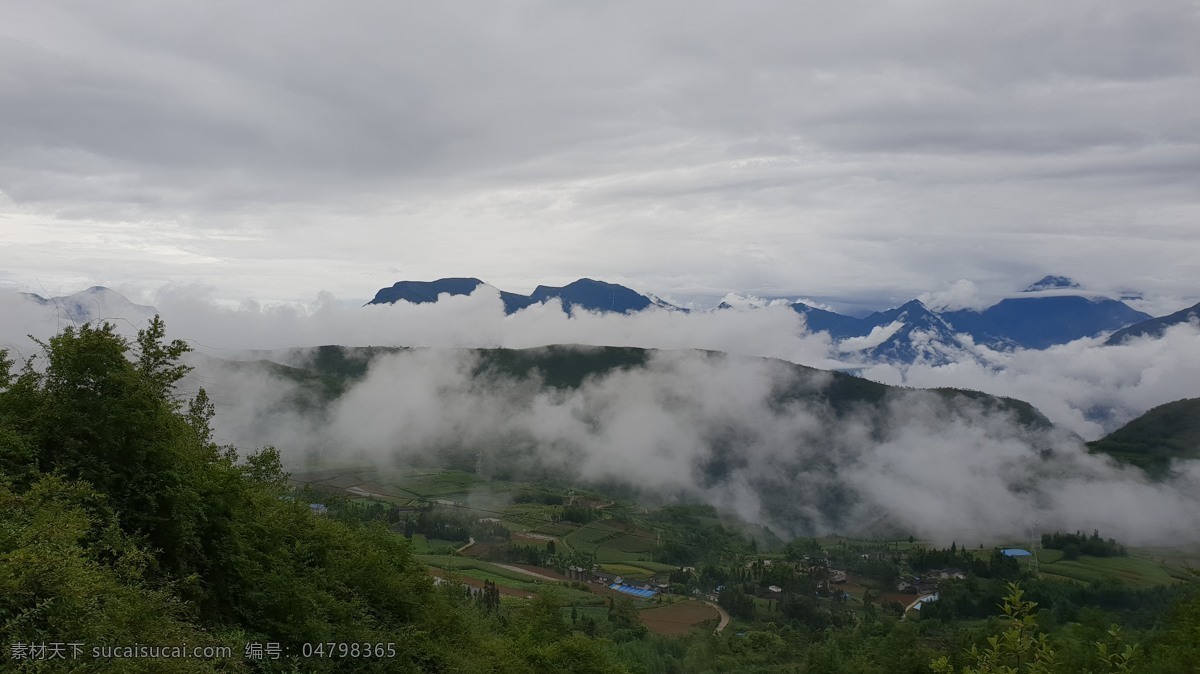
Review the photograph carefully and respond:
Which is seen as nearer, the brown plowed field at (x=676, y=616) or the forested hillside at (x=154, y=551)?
the forested hillside at (x=154, y=551)

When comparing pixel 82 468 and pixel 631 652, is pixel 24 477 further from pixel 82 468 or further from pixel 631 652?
pixel 631 652

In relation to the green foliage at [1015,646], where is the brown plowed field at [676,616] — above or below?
below

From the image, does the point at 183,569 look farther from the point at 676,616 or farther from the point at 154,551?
the point at 676,616

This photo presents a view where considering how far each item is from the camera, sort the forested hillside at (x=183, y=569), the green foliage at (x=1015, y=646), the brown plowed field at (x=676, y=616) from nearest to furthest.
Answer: the green foliage at (x=1015, y=646) → the forested hillside at (x=183, y=569) → the brown plowed field at (x=676, y=616)

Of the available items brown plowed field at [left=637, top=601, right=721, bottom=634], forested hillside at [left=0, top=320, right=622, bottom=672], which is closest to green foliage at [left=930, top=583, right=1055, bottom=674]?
forested hillside at [left=0, top=320, right=622, bottom=672]

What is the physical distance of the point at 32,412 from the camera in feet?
84.6

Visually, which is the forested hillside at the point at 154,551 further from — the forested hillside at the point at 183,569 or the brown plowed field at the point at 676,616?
the brown plowed field at the point at 676,616

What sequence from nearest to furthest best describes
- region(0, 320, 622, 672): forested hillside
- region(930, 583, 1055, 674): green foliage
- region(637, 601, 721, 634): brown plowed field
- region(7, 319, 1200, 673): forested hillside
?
region(930, 583, 1055, 674): green foliage, region(7, 319, 1200, 673): forested hillside, region(0, 320, 622, 672): forested hillside, region(637, 601, 721, 634): brown plowed field

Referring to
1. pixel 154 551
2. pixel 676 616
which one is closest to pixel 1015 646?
pixel 154 551

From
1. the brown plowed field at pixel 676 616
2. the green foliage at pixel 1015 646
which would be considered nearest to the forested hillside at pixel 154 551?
the green foliage at pixel 1015 646

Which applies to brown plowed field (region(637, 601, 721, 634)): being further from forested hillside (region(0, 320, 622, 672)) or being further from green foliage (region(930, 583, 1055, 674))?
green foliage (region(930, 583, 1055, 674))

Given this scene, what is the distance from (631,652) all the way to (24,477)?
287ft

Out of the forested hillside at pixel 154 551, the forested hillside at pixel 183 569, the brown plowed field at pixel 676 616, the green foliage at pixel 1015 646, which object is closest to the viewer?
the green foliage at pixel 1015 646

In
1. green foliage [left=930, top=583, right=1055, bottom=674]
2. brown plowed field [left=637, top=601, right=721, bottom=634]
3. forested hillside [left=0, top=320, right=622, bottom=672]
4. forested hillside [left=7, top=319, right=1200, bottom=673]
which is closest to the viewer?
green foliage [left=930, top=583, right=1055, bottom=674]
